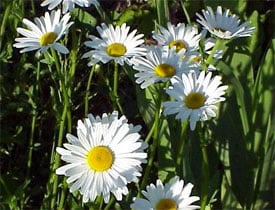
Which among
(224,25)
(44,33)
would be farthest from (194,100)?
(44,33)

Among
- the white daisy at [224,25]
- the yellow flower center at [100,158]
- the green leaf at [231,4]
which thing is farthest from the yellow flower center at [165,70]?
the green leaf at [231,4]

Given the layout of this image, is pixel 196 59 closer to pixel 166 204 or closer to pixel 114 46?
pixel 114 46

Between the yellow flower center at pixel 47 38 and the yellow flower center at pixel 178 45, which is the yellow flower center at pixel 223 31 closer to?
the yellow flower center at pixel 178 45

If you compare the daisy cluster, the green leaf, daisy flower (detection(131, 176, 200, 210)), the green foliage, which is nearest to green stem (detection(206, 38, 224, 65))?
the daisy cluster

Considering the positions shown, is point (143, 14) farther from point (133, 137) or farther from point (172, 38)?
point (133, 137)

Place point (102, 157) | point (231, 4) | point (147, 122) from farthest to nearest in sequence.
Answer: point (231, 4), point (147, 122), point (102, 157)

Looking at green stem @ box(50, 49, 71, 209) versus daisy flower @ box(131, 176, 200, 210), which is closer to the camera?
daisy flower @ box(131, 176, 200, 210)

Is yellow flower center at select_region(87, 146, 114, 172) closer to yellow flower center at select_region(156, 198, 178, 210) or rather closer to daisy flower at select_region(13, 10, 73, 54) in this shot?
yellow flower center at select_region(156, 198, 178, 210)
